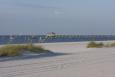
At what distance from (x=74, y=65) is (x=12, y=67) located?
7.80 feet

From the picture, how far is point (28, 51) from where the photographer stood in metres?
19.0

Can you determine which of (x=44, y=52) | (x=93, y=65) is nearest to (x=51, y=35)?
(x=44, y=52)

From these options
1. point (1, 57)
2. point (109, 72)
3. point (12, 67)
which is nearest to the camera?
point (109, 72)

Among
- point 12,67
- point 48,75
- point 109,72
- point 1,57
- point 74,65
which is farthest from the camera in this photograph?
point 1,57

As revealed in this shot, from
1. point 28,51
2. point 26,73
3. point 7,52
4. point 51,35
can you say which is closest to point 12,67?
point 26,73

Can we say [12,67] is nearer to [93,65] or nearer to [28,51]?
[93,65]

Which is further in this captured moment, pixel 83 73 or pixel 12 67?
pixel 12 67

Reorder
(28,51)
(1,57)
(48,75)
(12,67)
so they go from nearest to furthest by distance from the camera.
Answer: (48,75), (12,67), (1,57), (28,51)

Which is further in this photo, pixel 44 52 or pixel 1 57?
pixel 44 52

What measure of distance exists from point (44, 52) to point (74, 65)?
5715 millimetres

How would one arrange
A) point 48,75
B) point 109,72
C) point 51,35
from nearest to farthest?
point 48,75 < point 109,72 < point 51,35

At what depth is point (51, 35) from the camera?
7481cm

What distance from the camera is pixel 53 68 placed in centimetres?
1300

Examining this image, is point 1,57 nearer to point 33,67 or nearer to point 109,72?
point 33,67
